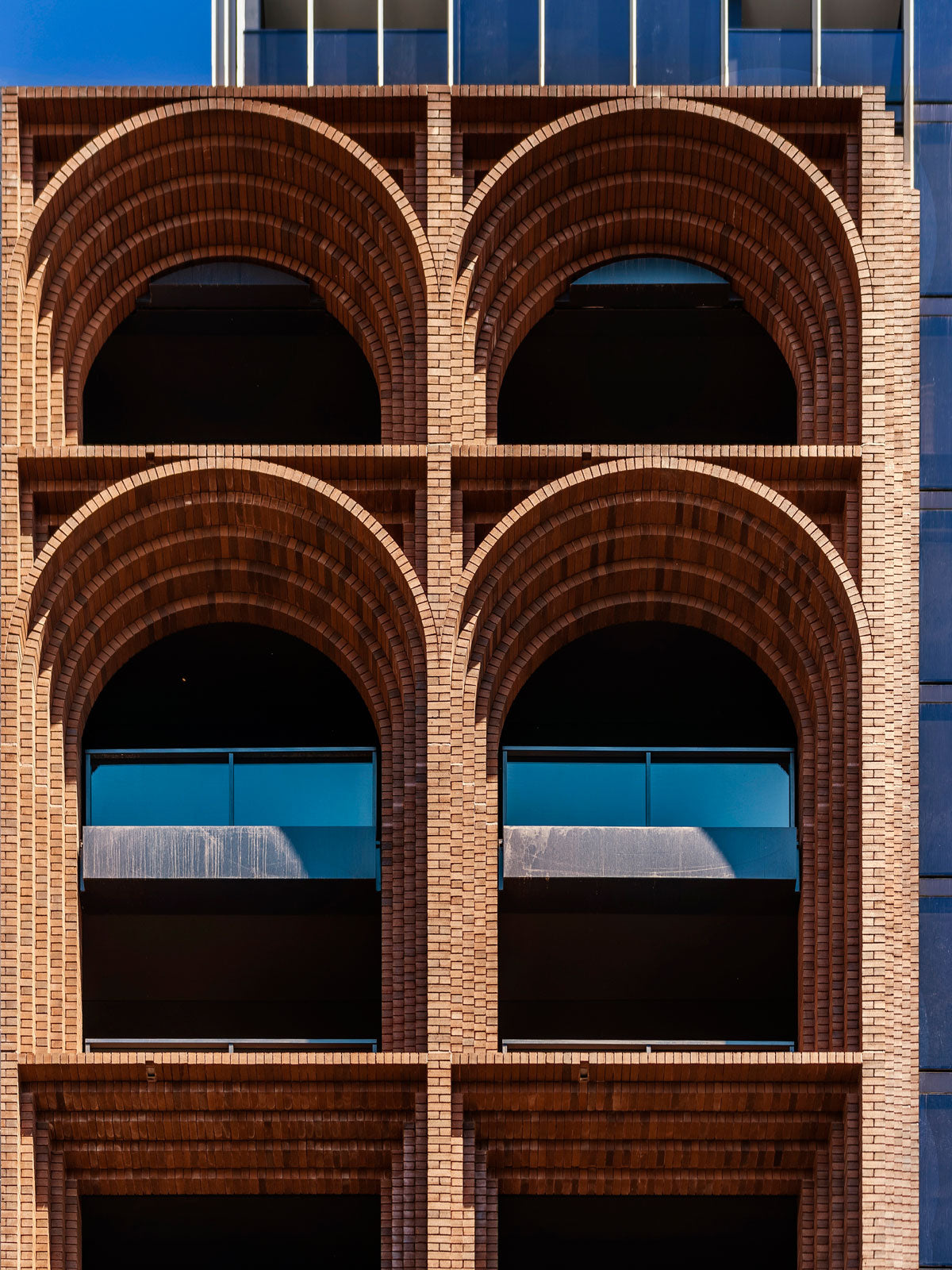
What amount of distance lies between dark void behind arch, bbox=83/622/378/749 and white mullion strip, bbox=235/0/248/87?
7173 mm

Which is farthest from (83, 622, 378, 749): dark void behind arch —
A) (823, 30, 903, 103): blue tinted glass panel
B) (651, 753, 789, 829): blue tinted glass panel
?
(823, 30, 903, 103): blue tinted glass panel

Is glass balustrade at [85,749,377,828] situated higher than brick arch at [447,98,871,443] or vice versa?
brick arch at [447,98,871,443]

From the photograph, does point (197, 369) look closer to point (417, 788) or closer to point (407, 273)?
point (407, 273)

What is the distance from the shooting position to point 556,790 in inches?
854

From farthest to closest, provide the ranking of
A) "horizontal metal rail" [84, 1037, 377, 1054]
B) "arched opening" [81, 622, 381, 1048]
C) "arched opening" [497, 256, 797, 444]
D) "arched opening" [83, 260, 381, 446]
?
1. "arched opening" [83, 260, 381, 446]
2. "arched opening" [497, 256, 797, 444]
3. "arched opening" [81, 622, 381, 1048]
4. "horizontal metal rail" [84, 1037, 377, 1054]

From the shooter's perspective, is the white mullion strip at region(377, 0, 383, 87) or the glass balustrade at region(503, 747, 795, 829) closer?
the glass balustrade at region(503, 747, 795, 829)

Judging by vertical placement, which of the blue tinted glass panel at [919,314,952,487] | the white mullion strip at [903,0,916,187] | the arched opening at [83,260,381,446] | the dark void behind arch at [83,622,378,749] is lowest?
the dark void behind arch at [83,622,378,749]

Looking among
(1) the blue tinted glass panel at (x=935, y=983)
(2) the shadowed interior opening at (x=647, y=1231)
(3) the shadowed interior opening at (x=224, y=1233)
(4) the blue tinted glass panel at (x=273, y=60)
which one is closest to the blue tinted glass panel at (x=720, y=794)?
(1) the blue tinted glass panel at (x=935, y=983)

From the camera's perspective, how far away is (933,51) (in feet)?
75.0

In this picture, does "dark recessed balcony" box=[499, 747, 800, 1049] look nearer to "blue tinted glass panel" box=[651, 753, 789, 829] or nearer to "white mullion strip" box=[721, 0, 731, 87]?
"blue tinted glass panel" box=[651, 753, 789, 829]

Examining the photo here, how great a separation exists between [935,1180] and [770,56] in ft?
46.6

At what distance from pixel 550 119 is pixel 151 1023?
491 inches

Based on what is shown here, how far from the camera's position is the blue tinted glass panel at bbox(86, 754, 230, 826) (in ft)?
70.8

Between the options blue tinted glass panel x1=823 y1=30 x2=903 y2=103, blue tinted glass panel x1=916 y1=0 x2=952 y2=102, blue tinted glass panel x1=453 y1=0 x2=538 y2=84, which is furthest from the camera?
blue tinted glass panel x1=453 y1=0 x2=538 y2=84
